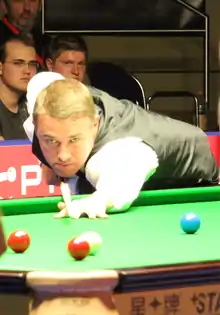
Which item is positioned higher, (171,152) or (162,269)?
(162,269)

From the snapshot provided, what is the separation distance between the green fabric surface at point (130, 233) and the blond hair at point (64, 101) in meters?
0.66

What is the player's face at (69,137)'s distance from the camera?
3441mm

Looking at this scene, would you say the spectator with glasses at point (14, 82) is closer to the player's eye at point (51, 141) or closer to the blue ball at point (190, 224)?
the player's eye at point (51, 141)

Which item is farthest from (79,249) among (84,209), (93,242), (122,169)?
(122,169)

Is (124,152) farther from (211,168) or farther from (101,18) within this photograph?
(101,18)

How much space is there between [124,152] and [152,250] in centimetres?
104

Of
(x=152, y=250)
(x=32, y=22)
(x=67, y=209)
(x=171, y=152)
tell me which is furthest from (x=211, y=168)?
(x=32, y=22)

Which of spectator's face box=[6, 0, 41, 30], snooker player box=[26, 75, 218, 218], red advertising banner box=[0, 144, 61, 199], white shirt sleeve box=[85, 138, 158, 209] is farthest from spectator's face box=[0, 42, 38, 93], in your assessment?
white shirt sleeve box=[85, 138, 158, 209]

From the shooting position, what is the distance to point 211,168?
3.70m

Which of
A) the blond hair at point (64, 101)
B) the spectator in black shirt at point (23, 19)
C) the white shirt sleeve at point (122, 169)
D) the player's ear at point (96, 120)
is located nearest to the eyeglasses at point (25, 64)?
the spectator in black shirt at point (23, 19)

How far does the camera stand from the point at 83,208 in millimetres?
2707

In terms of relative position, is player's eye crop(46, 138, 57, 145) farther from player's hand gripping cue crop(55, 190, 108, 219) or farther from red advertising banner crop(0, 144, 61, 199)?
player's hand gripping cue crop(55, 190, 108, 219)

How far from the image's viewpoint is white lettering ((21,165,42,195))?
3.84 metres

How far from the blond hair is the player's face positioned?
3 centimetres
